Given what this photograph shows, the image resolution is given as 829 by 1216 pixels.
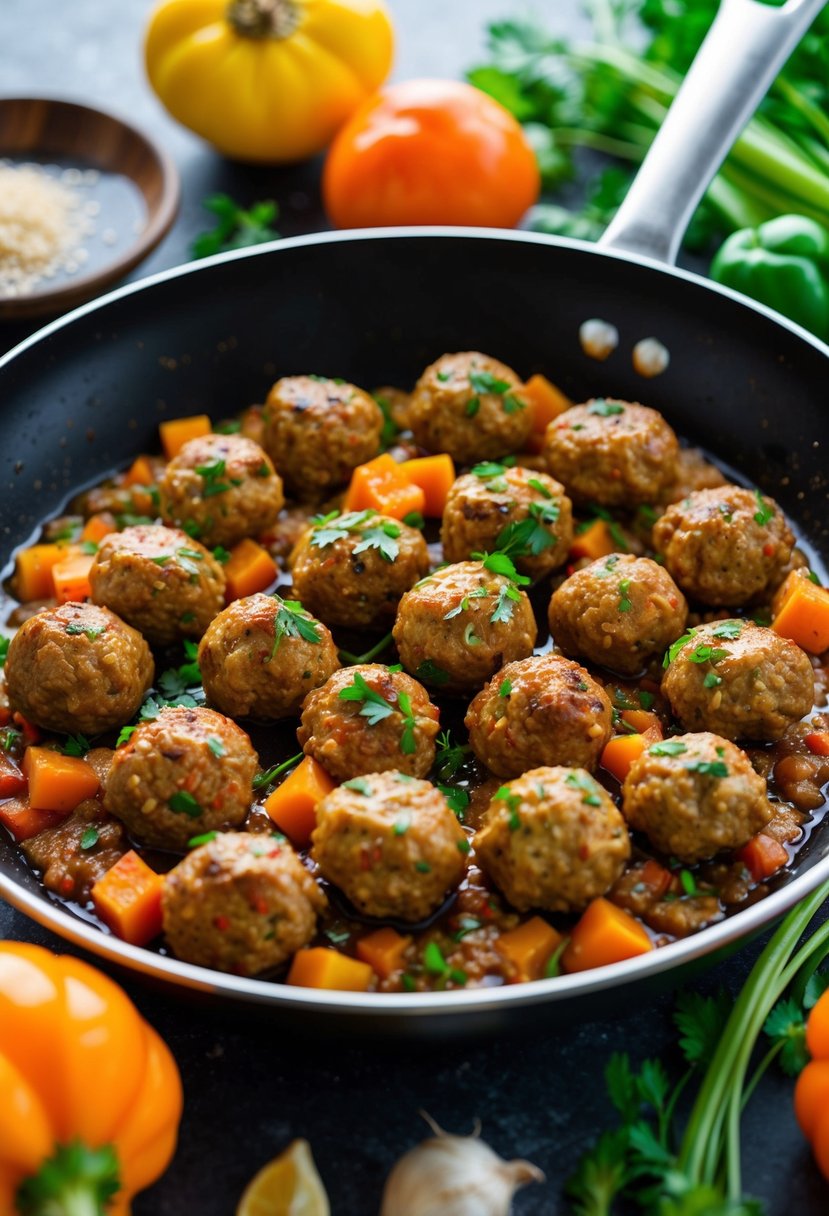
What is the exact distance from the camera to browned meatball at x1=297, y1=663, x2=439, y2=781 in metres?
3.88

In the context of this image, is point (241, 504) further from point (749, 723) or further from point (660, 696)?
point (749, 723)

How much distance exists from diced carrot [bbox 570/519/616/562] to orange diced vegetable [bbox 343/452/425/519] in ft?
1.94

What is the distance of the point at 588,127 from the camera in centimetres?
684

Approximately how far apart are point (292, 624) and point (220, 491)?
0.74m

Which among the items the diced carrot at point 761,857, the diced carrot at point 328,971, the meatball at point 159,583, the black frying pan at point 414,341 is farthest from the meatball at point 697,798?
the meatball at point 159,583

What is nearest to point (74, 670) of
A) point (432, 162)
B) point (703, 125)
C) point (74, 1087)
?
point (74, 1087)

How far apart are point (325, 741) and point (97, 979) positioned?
95cm

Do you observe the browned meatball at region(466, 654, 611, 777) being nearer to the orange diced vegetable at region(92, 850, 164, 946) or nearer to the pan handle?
the orange diced vegetable at region(92, 850, 164, 946)

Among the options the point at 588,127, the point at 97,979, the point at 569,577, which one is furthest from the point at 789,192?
the point at 97,979

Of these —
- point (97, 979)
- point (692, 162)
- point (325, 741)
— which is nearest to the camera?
point (97, 979)

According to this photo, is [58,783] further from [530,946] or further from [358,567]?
[530,946]

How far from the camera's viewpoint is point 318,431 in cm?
Answer: 483

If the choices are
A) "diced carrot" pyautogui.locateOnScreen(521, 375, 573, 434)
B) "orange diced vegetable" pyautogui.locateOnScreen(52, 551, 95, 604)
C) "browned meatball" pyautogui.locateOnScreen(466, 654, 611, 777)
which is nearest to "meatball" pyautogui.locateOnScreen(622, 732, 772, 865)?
"browned meatball" pyautogui.locateOnScreen(466, 654, 611, 777)

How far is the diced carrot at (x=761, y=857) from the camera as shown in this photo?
12.5ft
